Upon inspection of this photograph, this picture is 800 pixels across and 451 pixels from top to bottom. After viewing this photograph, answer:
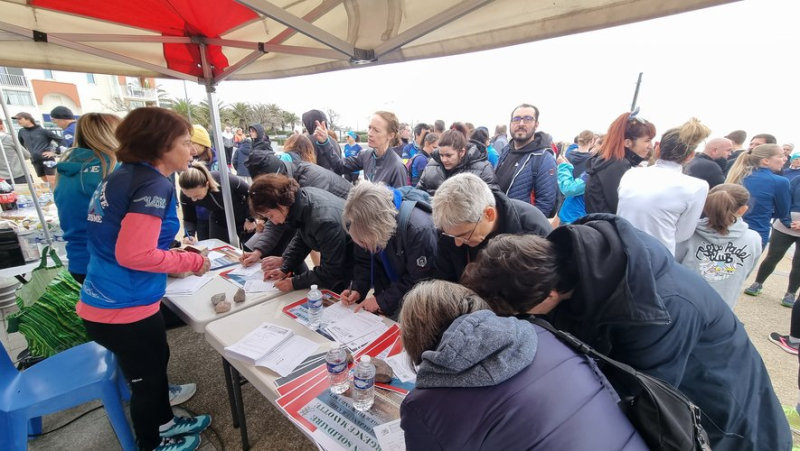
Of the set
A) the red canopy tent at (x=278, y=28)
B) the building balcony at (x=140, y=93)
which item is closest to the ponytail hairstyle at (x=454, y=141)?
the red canopy tent at (x=278, y=28)

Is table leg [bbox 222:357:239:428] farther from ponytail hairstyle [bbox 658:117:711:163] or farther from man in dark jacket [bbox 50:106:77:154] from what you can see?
man in dark jacket [bbox 50:106:77:154]

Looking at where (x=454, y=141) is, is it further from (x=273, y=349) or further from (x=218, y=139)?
(x=273, y=349)

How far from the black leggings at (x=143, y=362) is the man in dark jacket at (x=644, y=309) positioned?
152 centimetres

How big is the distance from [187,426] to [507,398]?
198 centimetres

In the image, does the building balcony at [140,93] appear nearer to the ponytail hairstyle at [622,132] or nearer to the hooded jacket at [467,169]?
the hooded jacket at [467,169]

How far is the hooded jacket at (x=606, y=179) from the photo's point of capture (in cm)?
237

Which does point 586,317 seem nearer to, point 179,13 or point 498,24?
point 498,24

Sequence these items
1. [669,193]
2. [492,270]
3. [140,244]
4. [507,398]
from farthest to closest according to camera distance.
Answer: [669,193], [140,244], [492,270], [507,398]

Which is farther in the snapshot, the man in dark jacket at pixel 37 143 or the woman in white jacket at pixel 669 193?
the man in dark jacket at pixel 37 143

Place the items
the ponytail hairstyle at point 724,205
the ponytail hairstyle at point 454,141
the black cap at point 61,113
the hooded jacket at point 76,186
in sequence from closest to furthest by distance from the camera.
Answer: the hooded jacket at point 76,186 < the ponytail hairstyle at point 724,205 < the ponytail hairstyle at point 454,141 < the black cap at point 61,113

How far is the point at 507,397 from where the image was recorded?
707mm

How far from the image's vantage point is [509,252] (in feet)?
3.32

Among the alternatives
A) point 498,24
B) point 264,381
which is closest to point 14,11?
point 264,381

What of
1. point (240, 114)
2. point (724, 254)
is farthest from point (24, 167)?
point (240, 114)
